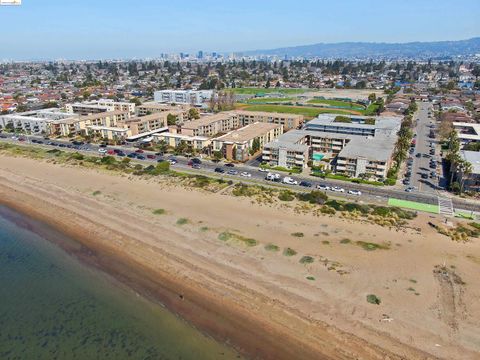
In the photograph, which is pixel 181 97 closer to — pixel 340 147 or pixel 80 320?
pixel 340 147

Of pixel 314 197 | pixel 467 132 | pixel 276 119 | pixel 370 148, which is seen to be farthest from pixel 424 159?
pixel 276 119

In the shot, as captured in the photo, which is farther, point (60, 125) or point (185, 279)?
point (60, 125)

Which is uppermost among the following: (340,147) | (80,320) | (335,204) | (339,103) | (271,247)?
(340,147)

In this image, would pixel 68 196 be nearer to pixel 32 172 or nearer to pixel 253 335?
pixel 32 172

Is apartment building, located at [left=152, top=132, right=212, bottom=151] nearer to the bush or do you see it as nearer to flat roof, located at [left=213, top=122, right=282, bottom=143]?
flat roof, located at [left=213, top=122, right=282, bottom=143]

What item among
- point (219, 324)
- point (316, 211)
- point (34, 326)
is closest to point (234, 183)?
point (316, 211)

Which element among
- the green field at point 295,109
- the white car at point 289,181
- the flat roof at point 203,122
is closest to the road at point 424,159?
the white car at point 289,181
